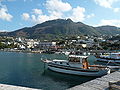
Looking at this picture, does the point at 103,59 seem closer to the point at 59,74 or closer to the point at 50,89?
the point at 59,74

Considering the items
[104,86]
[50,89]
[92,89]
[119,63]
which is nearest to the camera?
[92,89]

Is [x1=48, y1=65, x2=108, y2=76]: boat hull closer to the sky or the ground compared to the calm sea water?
closer to the sky

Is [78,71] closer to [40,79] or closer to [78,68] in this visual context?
[78,68]

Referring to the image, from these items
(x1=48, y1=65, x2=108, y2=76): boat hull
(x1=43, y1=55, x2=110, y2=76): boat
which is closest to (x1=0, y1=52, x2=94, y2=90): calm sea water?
(x1=48, y1=65, x2=108, y2=76): boat hull

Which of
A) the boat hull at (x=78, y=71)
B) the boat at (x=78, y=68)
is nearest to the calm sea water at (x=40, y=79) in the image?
the boat hull at (x=78, y=71)

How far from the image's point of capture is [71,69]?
3341 centimetres

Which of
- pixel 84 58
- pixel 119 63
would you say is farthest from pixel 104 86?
pixel 119 63

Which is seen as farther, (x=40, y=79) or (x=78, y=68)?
(x=78, y=68)

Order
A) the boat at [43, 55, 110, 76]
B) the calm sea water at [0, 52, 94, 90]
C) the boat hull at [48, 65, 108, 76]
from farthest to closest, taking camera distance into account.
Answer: the boat at [43, 55, 110, 76] < the boat hull at [48, 65, 108, 76] < the calm sea water at [0, 52, 94, 90]

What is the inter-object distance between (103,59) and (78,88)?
54037mm

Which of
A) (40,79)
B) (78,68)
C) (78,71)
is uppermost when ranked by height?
(78,68)

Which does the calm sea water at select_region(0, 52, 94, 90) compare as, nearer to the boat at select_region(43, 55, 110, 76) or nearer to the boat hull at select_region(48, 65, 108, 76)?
the boat hull at select_region(48, 65, 108, 76)

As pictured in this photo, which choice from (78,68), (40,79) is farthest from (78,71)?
(40,79)

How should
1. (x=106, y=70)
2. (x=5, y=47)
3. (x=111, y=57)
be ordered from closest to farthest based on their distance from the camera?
(x=106, y=70), (x=111, y=57), (x=5, y=47)
